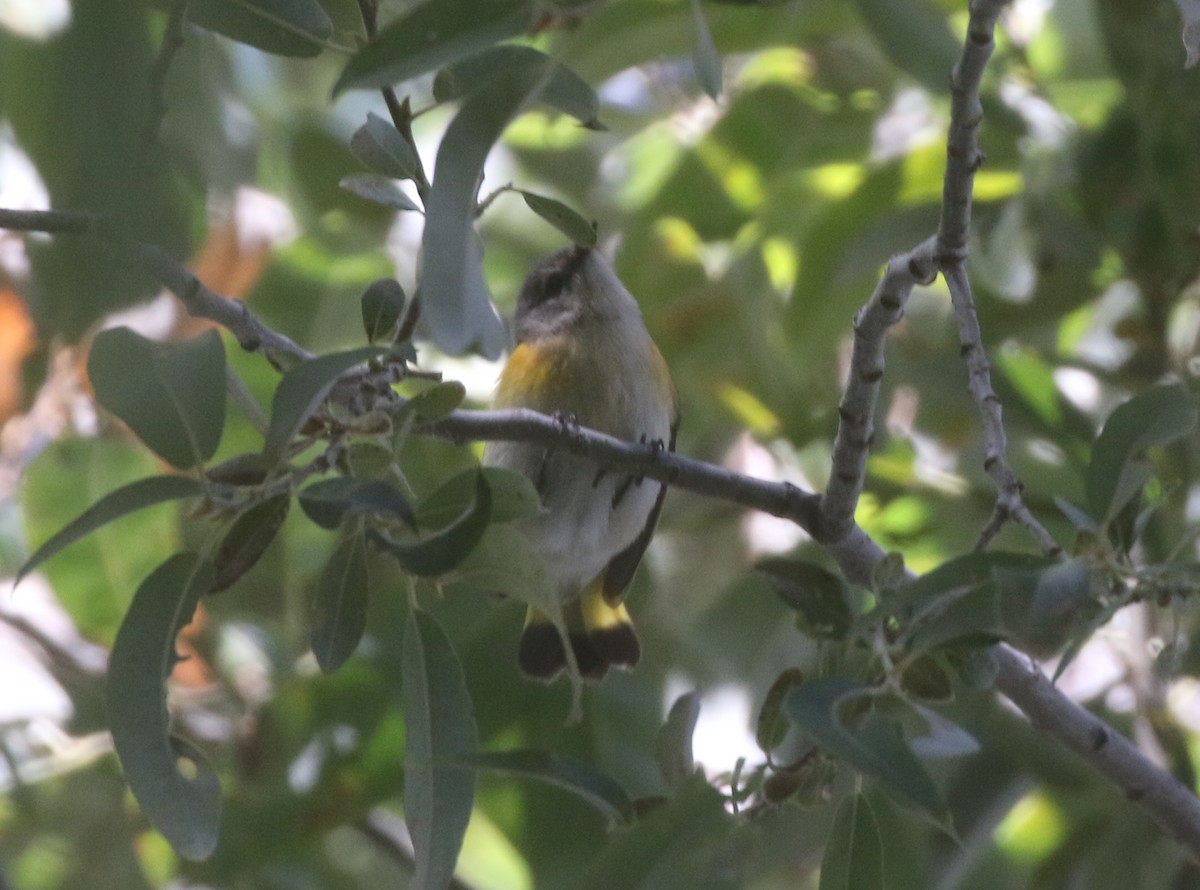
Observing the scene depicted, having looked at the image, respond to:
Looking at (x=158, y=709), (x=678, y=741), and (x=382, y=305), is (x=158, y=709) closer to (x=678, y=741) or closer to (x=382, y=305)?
(x=382, y=305)

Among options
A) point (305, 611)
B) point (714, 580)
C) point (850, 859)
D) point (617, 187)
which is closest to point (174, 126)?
point (850, 859)

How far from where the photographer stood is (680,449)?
3.52 meters

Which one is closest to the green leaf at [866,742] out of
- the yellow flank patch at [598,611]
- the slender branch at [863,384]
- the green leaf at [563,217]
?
the slender branch at [863,384]

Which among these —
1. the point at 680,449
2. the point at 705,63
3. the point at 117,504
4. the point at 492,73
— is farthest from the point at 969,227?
the point at 680,449

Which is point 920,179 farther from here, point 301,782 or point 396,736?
point 301,782

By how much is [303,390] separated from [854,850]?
2.66ft

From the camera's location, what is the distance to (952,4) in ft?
9.75

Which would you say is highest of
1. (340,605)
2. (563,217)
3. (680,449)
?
(680,449)

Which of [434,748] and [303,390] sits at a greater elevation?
[303,390]

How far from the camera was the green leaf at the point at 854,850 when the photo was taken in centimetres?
154

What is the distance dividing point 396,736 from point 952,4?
197 centimetres

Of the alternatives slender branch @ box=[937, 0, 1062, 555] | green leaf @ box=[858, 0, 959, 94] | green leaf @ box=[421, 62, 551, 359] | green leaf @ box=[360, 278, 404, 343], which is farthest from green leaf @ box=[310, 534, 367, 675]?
green leaf @ box=[858, 0, 959, 94]

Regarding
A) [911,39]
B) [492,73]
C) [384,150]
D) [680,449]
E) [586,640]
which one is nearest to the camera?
[492,73]

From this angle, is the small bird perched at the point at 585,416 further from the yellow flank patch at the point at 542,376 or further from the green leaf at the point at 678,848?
the green leaf at the point at 678,848
